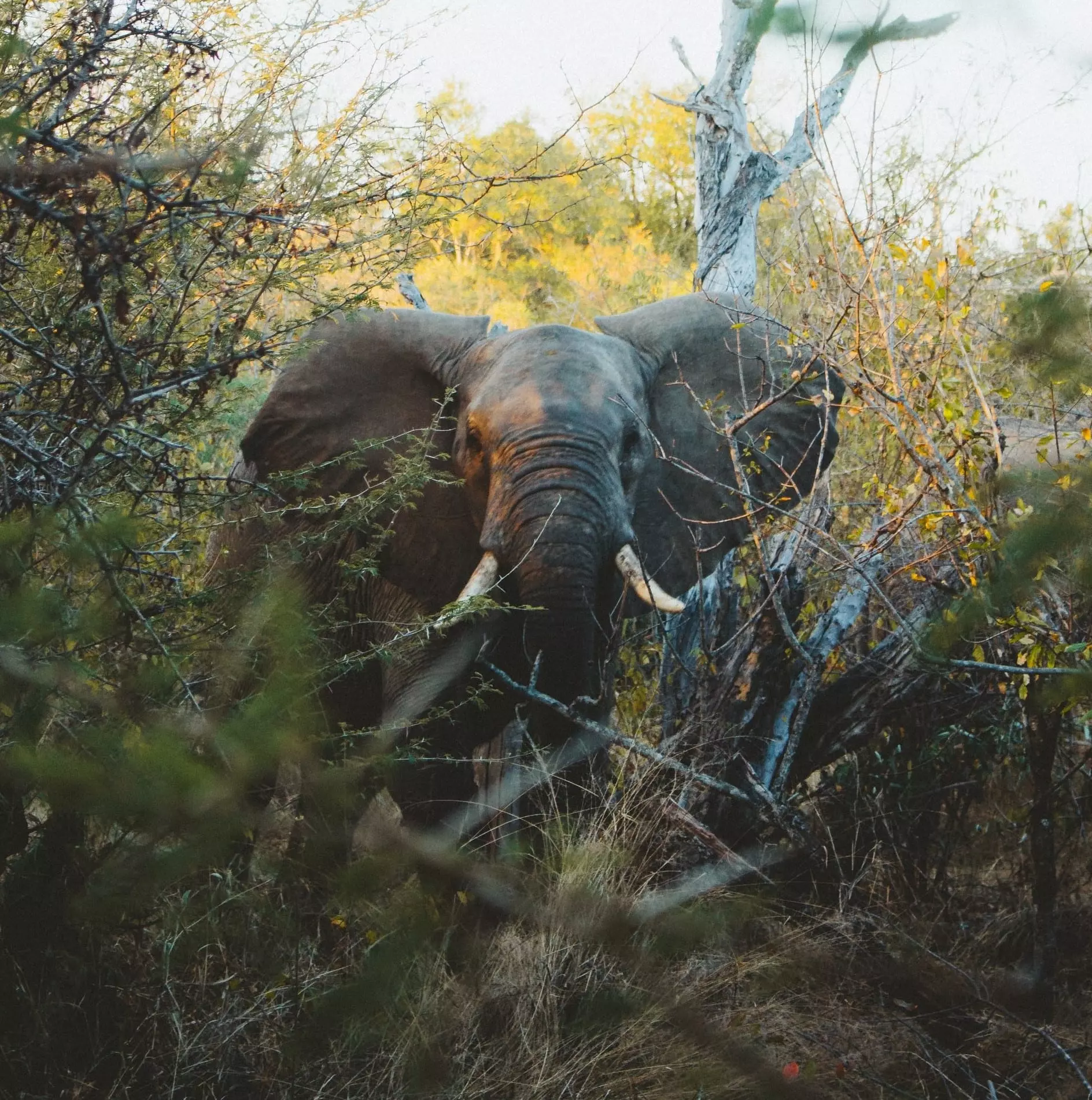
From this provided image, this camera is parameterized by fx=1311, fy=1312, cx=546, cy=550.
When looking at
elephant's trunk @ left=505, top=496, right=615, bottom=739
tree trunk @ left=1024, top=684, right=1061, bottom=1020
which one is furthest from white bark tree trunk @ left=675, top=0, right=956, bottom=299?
tree trunk @ left=1024, top=684, right=1061, bottom=1020

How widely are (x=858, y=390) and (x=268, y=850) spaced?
2.36m

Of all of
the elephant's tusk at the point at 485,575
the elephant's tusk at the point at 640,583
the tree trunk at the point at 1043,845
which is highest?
the elephant's tusk at the point at 485,575

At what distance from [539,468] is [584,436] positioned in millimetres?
241

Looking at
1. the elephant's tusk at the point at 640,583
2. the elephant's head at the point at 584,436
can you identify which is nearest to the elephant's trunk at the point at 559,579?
the elephant's head at the point at 584,436

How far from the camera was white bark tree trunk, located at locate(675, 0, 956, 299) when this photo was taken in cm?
822

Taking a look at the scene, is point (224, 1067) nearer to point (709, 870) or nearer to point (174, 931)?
point (174, 931)

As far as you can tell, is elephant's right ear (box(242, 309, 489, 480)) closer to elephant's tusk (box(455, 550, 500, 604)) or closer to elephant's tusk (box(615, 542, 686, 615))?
elephant's tusk (box(455, 550, 500, 604))

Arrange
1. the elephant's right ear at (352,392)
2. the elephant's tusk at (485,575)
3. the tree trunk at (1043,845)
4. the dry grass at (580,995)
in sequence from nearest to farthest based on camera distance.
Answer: the dry grass at (580,995)
the tree trunk at (1043,845)
the elephant's tusk at (485,575)
the elephant's right ear at (352,392)

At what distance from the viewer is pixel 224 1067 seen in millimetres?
3062

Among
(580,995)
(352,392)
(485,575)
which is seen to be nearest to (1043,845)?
(580,995)

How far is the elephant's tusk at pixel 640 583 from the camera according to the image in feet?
15.5

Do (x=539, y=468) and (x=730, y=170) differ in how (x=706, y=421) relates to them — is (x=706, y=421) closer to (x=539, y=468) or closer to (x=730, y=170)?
(x=539, y=468)

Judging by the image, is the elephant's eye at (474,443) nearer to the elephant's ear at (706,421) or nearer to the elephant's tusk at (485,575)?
the elephant's tusk at (485,575)

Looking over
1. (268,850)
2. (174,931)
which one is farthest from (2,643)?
(268,850)
